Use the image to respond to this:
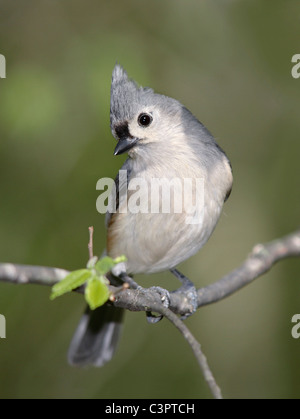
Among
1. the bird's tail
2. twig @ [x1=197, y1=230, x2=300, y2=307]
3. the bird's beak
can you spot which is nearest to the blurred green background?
the bird's tail

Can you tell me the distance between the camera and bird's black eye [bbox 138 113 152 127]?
345cm

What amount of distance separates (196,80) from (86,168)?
1.38 metres

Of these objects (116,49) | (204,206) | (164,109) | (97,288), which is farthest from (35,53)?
(97,288)

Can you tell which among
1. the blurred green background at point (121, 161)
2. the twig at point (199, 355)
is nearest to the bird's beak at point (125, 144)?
the twig at point (199, 355)

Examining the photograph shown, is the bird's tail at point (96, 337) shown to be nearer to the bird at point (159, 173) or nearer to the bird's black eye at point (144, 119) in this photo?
the bird at point (159, 173)

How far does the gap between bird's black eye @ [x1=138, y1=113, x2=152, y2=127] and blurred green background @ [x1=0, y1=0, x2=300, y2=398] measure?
1.24 m

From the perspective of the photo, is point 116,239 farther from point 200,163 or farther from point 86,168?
point 86,168

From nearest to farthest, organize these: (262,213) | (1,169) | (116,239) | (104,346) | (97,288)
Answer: (97,288) → (116,239) → (104,346) → (1,169) → (262,213)

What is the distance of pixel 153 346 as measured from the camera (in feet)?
18.2

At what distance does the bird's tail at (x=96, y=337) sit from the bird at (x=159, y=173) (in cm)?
66

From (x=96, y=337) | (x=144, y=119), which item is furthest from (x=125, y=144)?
(x=96, y=337)

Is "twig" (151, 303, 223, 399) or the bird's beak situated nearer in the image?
"twig" (151, 303, 223, 399)

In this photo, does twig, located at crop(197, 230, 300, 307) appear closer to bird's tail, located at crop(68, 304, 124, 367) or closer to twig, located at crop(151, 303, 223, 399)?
bird's tail, located at crop(68, 304, 124, 367)

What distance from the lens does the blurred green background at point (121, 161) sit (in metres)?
4.88
